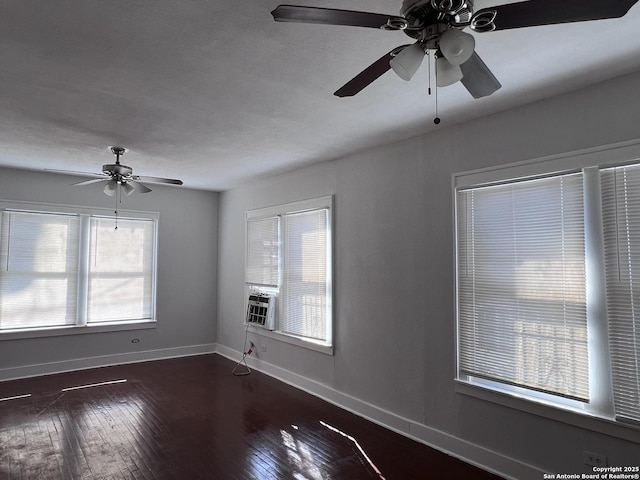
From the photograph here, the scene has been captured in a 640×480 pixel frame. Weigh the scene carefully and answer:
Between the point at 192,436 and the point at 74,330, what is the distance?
3153mm

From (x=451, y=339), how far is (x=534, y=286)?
0.82 m

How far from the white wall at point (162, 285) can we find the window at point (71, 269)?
0.59 ft

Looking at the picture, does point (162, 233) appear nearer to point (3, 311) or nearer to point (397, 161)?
point (3, 311)

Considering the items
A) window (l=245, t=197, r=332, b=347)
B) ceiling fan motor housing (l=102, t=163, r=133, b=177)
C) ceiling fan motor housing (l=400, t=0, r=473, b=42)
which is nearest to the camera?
ceiling fan motor housing (l=400, t=0, r=473, b=42)

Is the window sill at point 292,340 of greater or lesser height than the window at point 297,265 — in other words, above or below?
below

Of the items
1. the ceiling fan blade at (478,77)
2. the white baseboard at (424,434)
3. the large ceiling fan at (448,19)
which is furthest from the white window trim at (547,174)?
the large ceiling fan at (448,19)

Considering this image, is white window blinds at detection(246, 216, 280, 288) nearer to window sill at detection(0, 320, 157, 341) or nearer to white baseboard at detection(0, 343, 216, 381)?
white baseboard at detection(0, 343, 216, 381)

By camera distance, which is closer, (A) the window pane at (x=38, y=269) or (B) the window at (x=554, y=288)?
(B) the window at (x=554, y=288)

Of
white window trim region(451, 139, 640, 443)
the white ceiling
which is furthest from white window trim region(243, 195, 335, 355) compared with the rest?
white window trim region(451, 139, 640, 443)

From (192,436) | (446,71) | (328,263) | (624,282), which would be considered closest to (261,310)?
(328,263)

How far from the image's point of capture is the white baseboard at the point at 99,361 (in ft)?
17.3

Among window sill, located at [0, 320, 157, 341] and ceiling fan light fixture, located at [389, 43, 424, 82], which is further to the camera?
window sill, located at [0, 320, 157, 341]

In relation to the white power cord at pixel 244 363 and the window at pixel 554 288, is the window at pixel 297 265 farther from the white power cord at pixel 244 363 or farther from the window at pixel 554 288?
the window at pixel 554 288

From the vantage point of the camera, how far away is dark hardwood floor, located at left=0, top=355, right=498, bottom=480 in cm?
304
